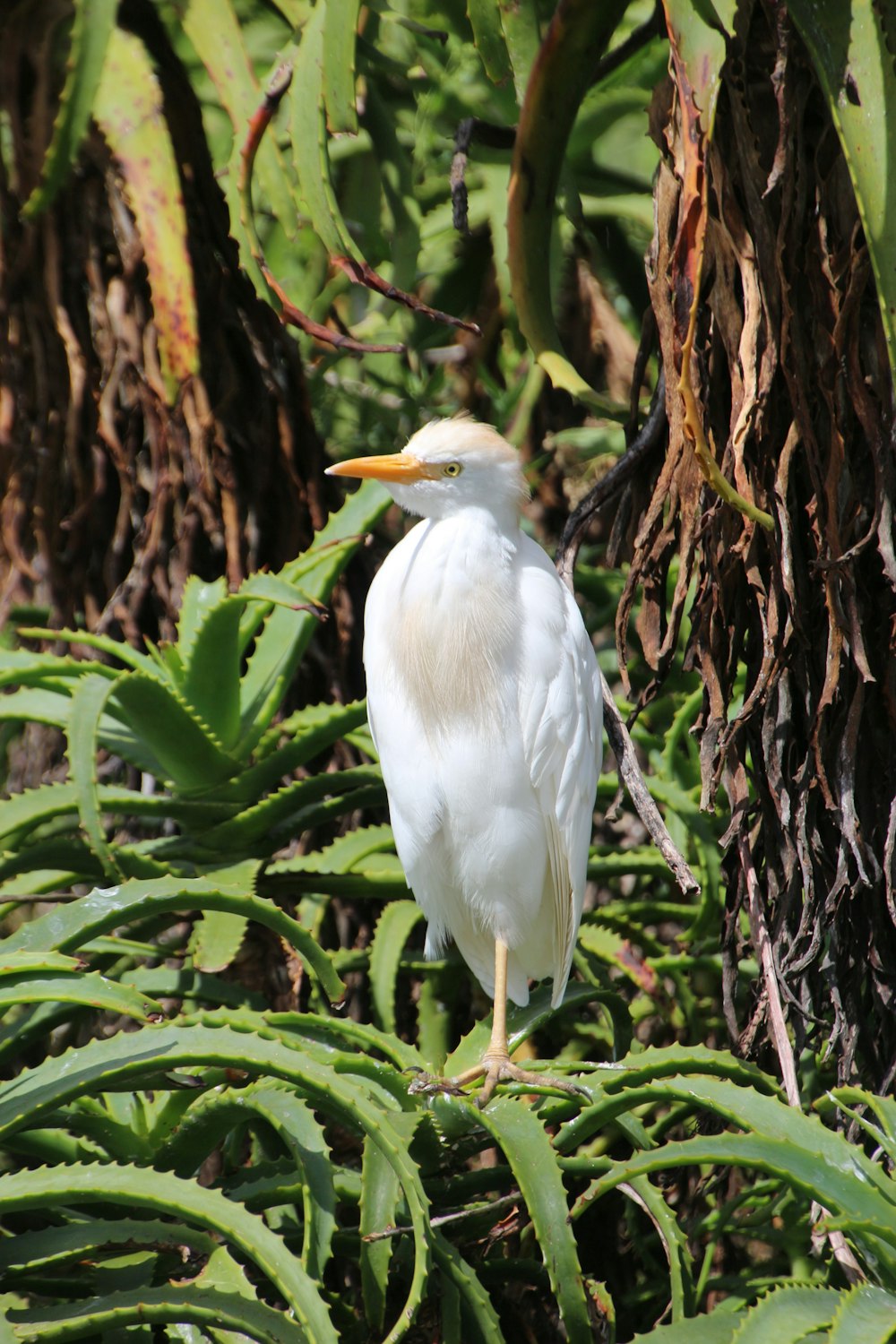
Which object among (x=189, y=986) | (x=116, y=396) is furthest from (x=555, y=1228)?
(x=116, y=396)

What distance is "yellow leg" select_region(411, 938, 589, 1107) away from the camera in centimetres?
142

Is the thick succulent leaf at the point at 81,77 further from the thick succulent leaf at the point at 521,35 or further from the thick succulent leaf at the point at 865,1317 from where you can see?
the thick succulent leaf at the point at 865,1317

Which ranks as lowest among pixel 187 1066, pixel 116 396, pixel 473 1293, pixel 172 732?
pixel 473 1293

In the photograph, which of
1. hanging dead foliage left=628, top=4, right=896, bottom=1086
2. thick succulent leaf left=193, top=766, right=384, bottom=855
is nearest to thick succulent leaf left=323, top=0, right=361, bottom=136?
hanging dead foliage left=628, top=4, right=896, bottom=1086

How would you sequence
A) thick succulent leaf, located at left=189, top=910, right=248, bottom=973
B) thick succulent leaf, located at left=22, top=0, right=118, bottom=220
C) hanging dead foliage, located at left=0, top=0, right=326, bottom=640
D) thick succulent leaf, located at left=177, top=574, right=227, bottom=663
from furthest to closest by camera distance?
hanging dead foliage, located at left=0, top=0, right=326, bottom=640 < thick succulent leaf, located at left=22, top=0, right=118, bottom=220 < thick succulent leaf, located at left=177, top=574, right=227, bottom=663 < thick succulent leaf, located at left=189, top=910, right=248, bottom=973

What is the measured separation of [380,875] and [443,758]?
20 cm

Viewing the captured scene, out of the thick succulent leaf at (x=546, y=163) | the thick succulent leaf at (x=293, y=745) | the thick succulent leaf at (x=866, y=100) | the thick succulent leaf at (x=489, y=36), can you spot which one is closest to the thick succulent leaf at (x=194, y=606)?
the thick succulent leaf at (x=293, y=745)

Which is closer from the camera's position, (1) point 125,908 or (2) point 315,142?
(1) point 125,908

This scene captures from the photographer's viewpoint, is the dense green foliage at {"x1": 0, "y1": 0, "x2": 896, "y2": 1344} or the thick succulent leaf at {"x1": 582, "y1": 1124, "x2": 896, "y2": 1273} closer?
the thick succulent leaf at {"x1": 582, "y1": 1124, "x2": 896, "y2": 1273}

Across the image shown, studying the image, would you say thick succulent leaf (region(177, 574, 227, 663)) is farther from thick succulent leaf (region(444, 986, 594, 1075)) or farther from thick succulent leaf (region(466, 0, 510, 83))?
thick succulent leaf (region(466, 0, 510, 83))

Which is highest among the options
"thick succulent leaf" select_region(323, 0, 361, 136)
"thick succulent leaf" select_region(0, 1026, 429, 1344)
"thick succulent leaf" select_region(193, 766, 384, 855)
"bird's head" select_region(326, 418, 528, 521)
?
"thick succulent leaf" select_region(323, 0, 361, 136)

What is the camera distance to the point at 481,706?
1.78 meters

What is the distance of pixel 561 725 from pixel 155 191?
1168mm

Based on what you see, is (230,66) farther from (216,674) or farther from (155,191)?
(216,674)
